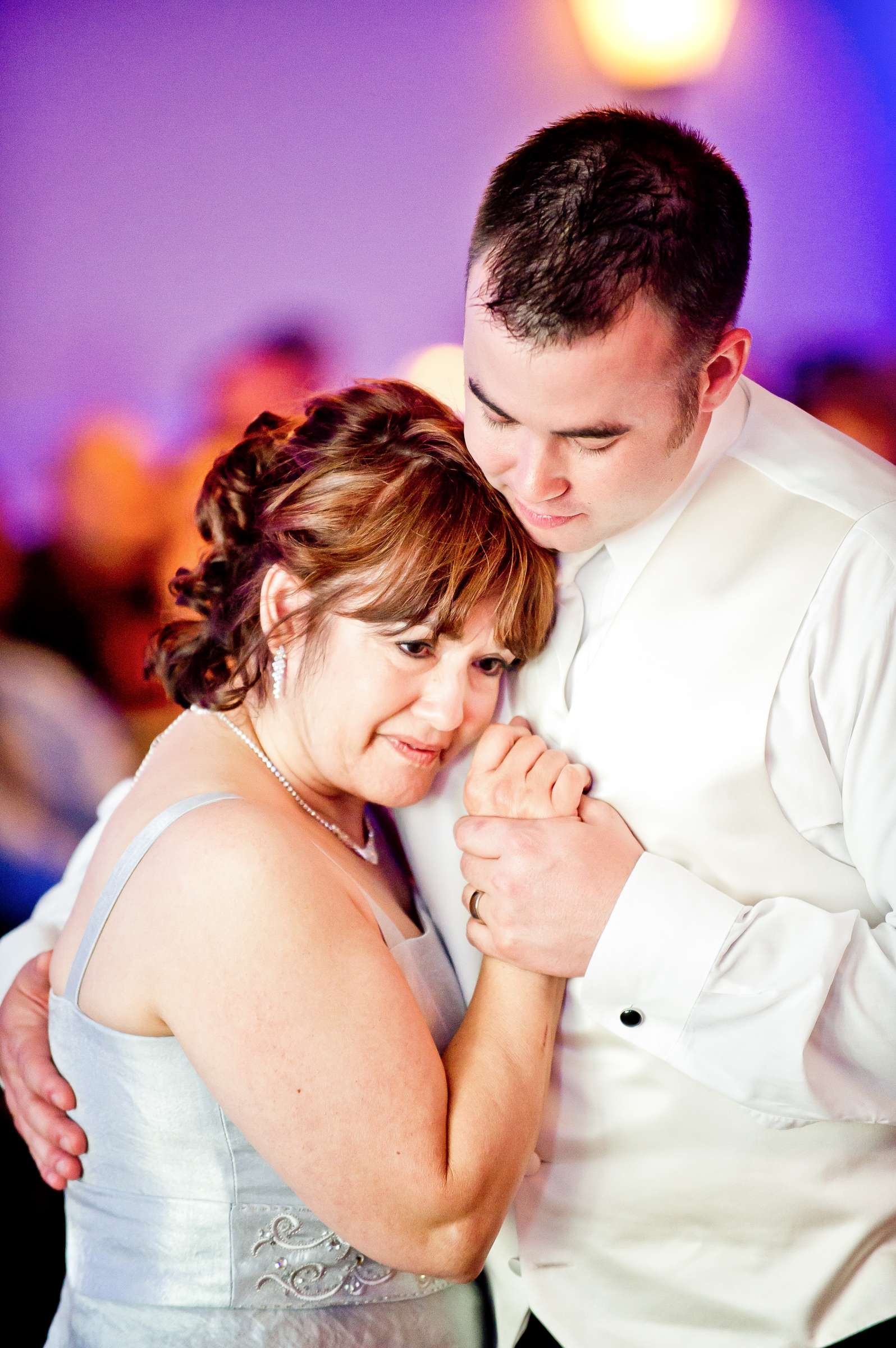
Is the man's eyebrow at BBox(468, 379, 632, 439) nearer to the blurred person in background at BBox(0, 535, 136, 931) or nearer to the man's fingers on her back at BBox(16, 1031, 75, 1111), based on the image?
the man's fingers on her back at BBox(16, 1031, 75, 1111)

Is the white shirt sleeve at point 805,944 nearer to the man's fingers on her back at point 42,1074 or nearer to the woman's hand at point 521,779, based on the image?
the woman's hand at point 521,779

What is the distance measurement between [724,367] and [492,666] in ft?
1.74

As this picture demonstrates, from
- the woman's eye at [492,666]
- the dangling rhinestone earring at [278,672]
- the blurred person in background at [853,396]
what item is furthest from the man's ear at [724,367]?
the blurred person in background at [853,396]

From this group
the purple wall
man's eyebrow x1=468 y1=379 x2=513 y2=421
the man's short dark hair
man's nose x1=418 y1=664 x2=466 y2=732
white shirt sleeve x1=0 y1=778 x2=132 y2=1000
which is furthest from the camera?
the purple wall

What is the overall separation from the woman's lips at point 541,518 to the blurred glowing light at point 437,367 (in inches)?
42.1

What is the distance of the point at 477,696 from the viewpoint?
63.6 inches

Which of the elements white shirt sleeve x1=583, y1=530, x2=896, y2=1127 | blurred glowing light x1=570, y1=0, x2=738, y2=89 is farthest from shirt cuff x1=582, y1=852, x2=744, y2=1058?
blurred glowing light x1=570, y1=0, x2=738, y2=89

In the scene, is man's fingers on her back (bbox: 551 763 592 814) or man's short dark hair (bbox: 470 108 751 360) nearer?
man's short dark hair (bbox: 470 108 751 360)

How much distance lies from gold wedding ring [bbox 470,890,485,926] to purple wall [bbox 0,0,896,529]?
1.36 meters

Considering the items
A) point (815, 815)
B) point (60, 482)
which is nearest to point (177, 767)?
point (815, 815)

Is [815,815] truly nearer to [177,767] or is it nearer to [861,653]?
[861,653]

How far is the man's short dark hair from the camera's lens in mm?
1205

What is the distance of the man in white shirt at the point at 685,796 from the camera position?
1.25 metres

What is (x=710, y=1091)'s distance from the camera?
4.73ft
